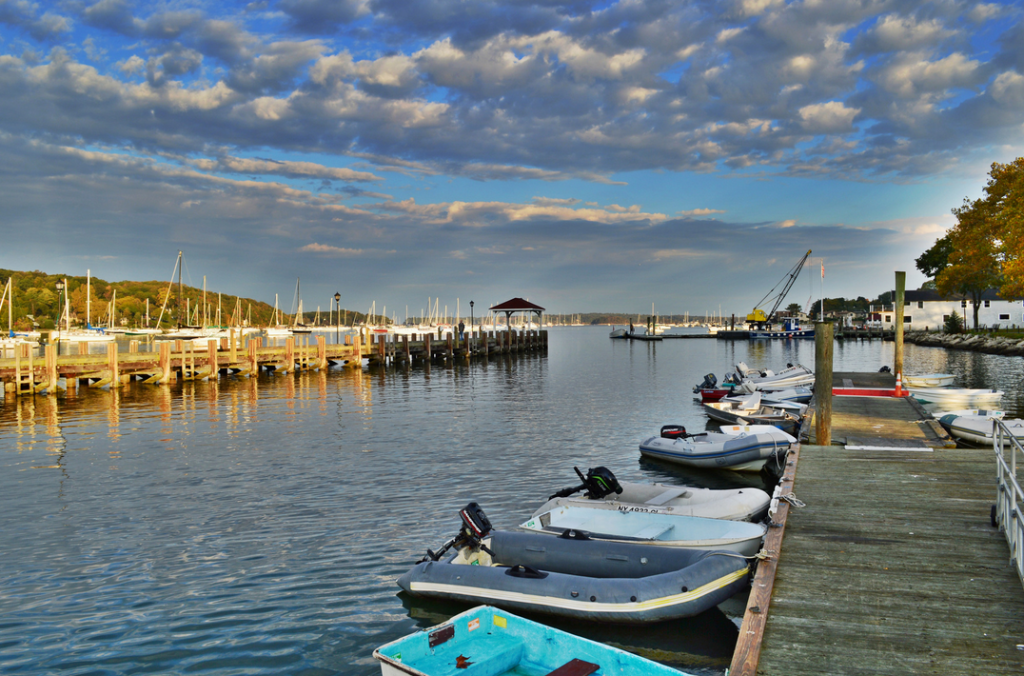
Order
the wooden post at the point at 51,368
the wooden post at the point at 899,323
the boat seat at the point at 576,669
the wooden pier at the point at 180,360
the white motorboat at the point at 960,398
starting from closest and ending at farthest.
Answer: the boat seat at the point at 576,669, the white motorboat at the point at 960,398, the wooden post at the point at 899,323, the wooden post at the point at 51,368, the wooden pier at the point at 180,360

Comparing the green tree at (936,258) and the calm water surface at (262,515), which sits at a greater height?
the green tree at (936,258)

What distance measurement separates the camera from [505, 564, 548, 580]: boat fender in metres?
7.93

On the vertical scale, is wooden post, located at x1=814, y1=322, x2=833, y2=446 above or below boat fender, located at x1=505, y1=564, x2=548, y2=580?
above

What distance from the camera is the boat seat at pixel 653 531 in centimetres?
957

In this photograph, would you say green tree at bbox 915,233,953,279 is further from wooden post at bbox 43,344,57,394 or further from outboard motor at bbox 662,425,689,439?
wooden post at bbox 43,344,57,394

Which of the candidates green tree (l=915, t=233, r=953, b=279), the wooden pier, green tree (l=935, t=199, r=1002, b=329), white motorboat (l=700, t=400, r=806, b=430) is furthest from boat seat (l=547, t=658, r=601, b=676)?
green tree (l=915, t=233, r=953, b=279)

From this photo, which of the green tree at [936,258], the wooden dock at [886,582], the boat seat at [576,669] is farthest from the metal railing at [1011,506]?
the green tree at [936,258]

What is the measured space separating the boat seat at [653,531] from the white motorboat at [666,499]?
87 cm

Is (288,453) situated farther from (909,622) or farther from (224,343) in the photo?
(224,343)

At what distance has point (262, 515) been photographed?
42.2 feet

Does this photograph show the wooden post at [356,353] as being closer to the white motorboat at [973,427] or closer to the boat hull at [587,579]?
the white motorboat at [973,427]

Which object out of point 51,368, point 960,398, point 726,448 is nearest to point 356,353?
point 51,368

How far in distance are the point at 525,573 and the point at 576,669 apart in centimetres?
269

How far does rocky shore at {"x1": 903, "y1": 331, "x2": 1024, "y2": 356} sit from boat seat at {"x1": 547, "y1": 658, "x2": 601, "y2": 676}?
6557cm
